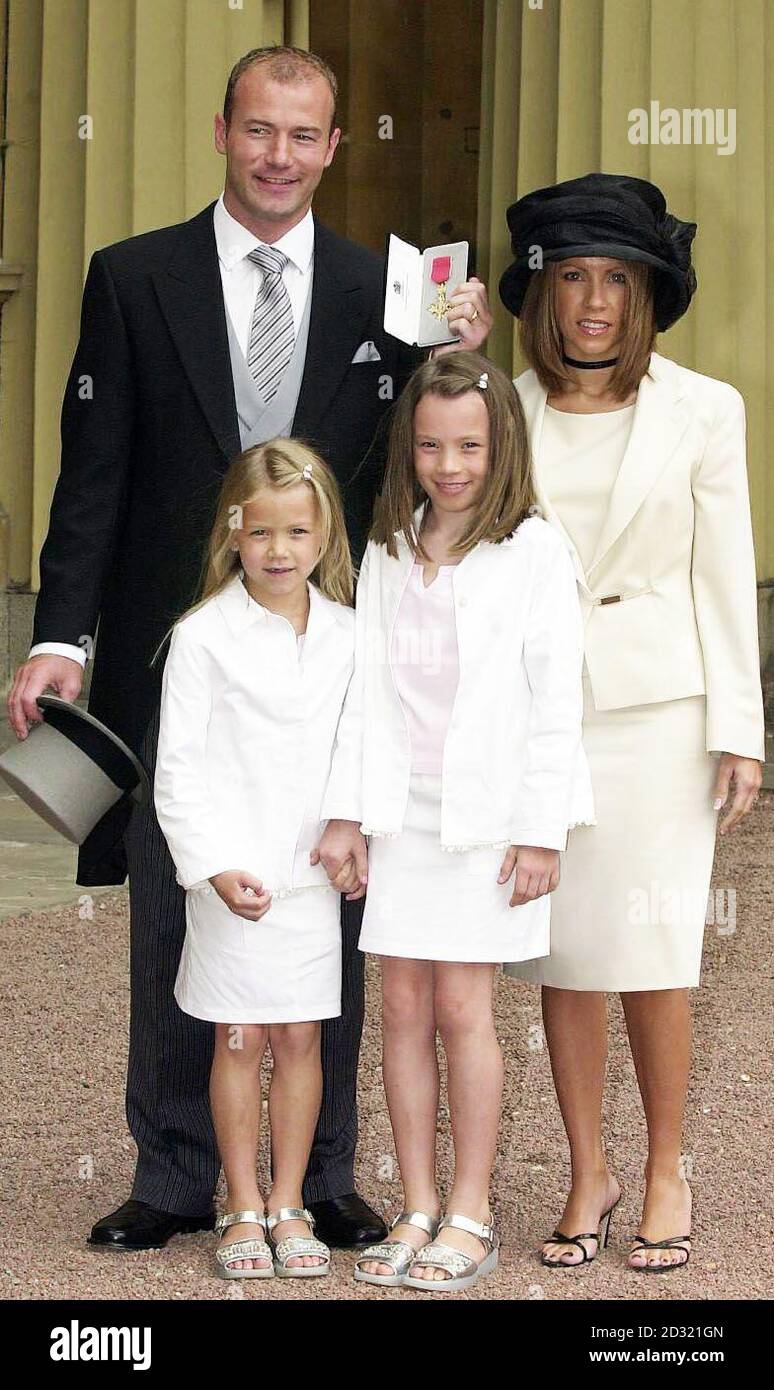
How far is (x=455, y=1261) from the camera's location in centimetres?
321

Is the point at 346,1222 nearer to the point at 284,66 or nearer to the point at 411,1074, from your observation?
the point at 411,1074

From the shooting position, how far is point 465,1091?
3.29 meters

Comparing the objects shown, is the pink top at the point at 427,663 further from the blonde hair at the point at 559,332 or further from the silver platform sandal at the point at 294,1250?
the silver platform sandal at the point at 294,1250

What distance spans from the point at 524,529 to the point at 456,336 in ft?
1.20

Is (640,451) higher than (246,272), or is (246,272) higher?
(246,272)

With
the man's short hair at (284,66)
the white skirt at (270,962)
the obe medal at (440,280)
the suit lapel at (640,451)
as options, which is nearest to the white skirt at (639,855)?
the suit lapel at (640,451)

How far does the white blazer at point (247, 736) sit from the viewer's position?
10.7ft

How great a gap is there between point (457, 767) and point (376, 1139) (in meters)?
1.33

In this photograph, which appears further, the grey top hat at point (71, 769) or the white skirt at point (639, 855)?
the white skirt at point (639, 855)

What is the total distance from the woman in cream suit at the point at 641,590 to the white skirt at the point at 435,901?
0.67ft

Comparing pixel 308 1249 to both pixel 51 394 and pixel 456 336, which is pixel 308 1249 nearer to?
pixel 456 336

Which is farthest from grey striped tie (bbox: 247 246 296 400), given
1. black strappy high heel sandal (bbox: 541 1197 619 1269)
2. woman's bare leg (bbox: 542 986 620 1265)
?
black strappy high heel sandal (bbox: 541 1197 619 1269)

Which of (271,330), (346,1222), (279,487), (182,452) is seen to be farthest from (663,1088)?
(271,330)

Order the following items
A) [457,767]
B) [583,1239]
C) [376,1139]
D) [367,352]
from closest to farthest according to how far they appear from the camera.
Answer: [457,767] → [583,1239] → [367,352] → [376,1139]
